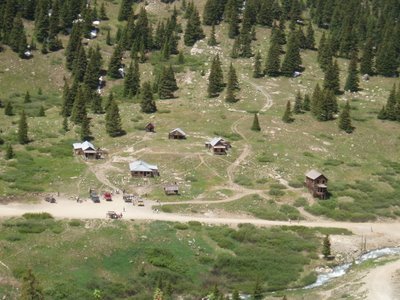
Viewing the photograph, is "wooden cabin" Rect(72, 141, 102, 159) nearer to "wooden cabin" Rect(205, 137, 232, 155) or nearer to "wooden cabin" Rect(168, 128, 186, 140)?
"wooden cabin" Rect(168, 128, 186, 140)

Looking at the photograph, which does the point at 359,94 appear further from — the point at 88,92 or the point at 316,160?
the point at 88,92

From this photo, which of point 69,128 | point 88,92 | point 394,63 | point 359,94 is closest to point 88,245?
point 69,128

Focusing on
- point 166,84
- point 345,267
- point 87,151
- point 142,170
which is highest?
point 166,84

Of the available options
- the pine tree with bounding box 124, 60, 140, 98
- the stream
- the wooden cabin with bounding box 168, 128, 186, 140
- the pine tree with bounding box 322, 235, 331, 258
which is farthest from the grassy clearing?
the pine tree with bounding box 124, 60, 140, 98

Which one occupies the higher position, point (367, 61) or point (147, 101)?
point (367, 61)

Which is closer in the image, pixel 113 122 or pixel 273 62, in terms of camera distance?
pixel 113 122

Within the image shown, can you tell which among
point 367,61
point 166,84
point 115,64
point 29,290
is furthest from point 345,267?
point 115,64

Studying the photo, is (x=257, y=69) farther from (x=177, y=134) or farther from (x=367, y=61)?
(x=177, y=134)
